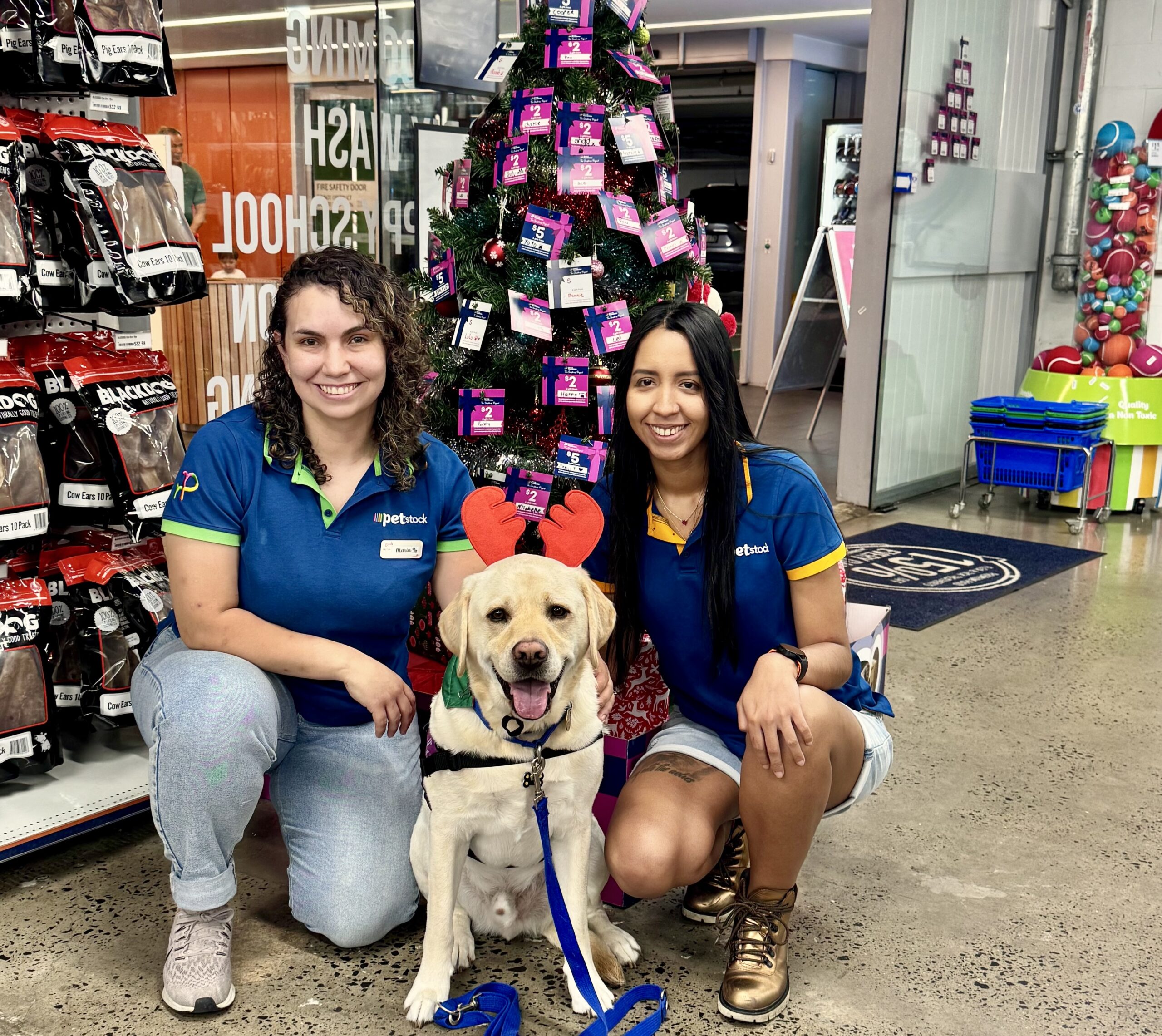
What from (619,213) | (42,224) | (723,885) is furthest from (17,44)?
(723,885)

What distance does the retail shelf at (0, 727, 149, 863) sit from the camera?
2.32 m

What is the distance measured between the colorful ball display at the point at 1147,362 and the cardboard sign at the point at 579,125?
4285mm

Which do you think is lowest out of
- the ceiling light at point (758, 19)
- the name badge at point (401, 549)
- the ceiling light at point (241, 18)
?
the name badge at point (401, 549)

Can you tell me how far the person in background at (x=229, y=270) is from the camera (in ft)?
13.5

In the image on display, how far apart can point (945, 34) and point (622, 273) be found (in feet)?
12.4

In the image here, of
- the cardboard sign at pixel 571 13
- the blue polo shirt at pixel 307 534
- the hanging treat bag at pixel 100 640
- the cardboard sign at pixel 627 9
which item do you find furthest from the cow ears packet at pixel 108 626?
the cardboard sign at pixel 627 9

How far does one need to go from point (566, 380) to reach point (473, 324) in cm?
27

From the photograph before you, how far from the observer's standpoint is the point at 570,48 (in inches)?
109

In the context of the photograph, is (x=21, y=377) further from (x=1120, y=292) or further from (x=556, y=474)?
(x=1120, y=292)

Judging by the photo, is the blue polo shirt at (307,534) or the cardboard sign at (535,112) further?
the cardboard sign at (535,112)

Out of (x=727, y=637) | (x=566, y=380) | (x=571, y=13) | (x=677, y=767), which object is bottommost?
(x=677, y=767)

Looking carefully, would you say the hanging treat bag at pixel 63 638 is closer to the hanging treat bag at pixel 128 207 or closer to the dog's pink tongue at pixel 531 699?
the hanging treat bag at pixel 128 207

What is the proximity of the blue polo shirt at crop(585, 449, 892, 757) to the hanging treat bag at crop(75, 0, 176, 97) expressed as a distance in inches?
51.8

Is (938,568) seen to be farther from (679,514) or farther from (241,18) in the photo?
(241,18)
